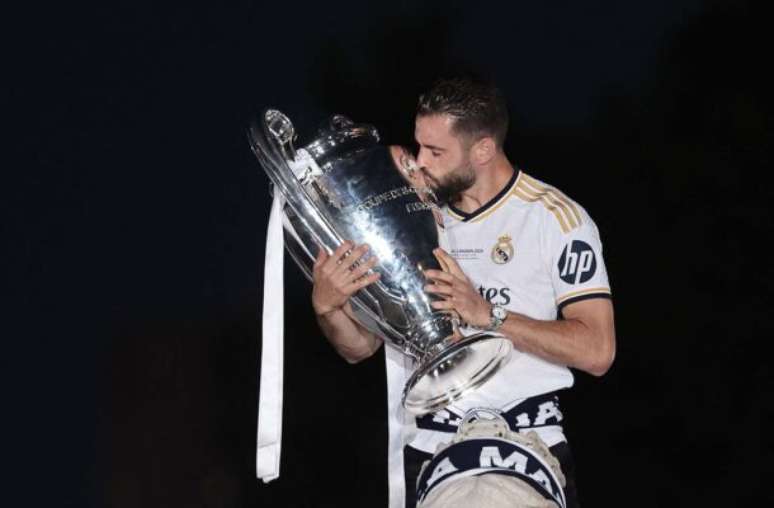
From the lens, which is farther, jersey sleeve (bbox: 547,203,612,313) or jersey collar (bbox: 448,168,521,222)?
jersey collar (bbox: 448,168,521,222)

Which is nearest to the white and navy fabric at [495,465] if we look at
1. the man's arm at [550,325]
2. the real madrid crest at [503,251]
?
the man's arm at [550,325]

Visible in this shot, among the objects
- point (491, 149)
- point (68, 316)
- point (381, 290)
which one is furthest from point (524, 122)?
point (381, 290)

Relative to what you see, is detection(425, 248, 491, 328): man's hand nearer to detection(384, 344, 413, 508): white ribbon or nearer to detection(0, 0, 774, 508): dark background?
detection(384, 344, 413, 508): white ribbon

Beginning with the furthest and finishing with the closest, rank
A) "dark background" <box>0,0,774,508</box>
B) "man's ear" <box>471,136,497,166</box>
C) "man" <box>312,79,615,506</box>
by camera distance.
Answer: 1. "dark background" <box>0,0,774,508</box>
2. "man's ear" <box>471,136,497,166</box>
3. "man" <box>312,79,615,506</box>

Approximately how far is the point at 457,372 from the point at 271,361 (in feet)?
1.06

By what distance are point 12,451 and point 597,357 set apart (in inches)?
48.7

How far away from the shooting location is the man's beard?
7.24 feet

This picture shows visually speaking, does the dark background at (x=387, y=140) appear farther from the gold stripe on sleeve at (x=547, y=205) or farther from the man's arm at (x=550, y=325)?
the man's arm at (x=550, y=325)

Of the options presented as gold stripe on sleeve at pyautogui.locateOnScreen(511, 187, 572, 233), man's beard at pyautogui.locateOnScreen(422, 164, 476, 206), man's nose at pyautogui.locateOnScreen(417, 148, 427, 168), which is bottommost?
gold stripe on sleeve at pyautogui.locateOnScreen(511, 187, 572, 233)

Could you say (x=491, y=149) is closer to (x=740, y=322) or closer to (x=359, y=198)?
(x=359, y=198)

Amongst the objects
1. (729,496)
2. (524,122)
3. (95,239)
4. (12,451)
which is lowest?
(729,496)

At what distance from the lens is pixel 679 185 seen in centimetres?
324

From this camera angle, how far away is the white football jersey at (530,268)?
2.19m

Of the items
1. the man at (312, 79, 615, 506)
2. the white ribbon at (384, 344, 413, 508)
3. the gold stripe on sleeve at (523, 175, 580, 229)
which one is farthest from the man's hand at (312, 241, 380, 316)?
the gold stripe on sleeve at (523, 175, 580, 229)
